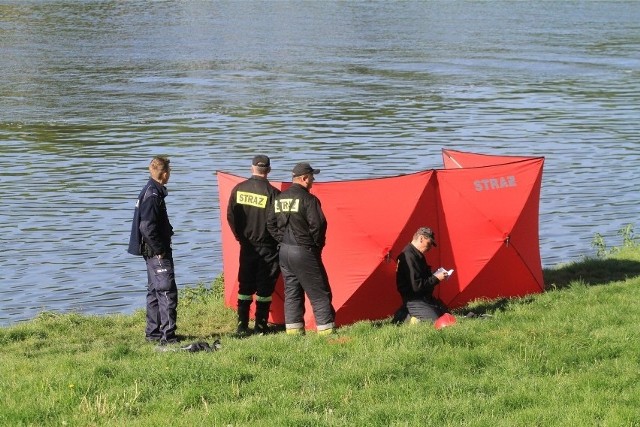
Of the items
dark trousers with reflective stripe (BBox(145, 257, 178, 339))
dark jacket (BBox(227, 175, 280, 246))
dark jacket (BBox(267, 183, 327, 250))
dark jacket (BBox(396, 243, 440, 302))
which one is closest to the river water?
dark jacket (BBox(227, 175, 280, 246))

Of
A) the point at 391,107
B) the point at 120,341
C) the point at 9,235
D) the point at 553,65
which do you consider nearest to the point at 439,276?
the point at 120,341

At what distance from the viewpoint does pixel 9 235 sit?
2192 cm

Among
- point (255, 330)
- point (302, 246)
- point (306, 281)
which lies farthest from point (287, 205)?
point (255, 330)

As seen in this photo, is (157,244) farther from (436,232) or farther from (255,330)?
(436,232)

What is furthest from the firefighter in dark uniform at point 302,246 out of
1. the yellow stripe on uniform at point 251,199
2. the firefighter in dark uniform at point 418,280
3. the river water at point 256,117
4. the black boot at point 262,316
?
the river water at point 256,117

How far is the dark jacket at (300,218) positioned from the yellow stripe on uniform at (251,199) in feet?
1.38

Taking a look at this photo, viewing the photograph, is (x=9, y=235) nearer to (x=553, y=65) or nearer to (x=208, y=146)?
(x=208, y=146)

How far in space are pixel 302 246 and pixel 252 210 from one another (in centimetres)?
91

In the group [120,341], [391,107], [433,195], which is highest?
[391,107]

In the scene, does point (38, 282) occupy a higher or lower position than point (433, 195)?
lower

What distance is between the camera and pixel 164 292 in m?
12.6

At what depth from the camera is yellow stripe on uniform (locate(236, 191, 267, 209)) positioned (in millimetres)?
13211

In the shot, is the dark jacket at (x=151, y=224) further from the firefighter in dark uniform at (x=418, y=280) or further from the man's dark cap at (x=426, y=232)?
the man's dark cap at (x=426, y=232)

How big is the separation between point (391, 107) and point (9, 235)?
19672mm
